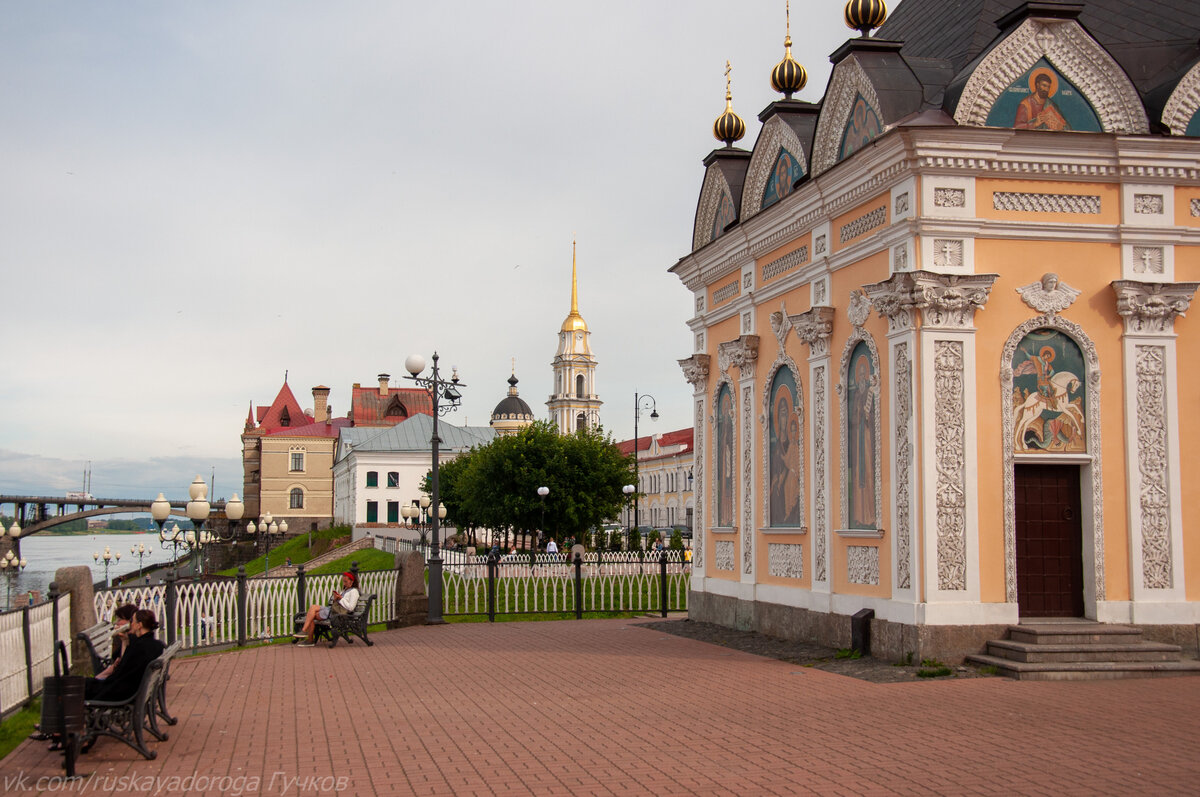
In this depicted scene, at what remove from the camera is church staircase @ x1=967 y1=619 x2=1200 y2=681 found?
1271 centimetres

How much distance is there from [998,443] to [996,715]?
15.4ft

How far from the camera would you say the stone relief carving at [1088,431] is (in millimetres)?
14102

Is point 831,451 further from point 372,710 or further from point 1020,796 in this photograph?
point 1020,796

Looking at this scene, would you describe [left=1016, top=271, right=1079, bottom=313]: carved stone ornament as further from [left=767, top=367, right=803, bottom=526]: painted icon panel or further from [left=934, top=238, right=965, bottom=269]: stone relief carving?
[left=767, top=367, right=803, bottom=526]: painted icon panel

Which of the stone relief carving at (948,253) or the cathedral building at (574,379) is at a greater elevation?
the cathedral building at (574,379)

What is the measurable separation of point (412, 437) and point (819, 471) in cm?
7342

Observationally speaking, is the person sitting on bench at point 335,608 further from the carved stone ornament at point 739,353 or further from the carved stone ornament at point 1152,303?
the carved stone ornament at point 1152,303

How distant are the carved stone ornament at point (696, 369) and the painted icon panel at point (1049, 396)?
27.2 ft

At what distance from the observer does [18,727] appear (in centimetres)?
1041

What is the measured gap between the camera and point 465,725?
1034 cm

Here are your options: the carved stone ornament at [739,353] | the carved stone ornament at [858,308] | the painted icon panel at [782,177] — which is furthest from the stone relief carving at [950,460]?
the carved stone ornament at [739,353]

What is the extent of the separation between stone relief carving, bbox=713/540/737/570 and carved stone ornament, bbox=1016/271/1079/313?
26.4 ft

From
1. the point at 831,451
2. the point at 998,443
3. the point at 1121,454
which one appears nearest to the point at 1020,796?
the point at 998,443

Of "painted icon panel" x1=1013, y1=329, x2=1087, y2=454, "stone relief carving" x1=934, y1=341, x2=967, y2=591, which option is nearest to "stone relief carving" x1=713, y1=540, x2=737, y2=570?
"stone relief carving" x1=934, y1=341, x2=967, y2=591
